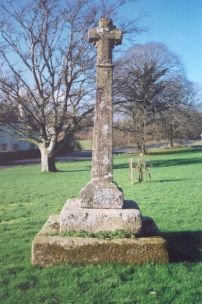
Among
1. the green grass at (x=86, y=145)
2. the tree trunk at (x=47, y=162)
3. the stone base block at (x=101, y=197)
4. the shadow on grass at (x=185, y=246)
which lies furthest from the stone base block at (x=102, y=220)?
the green grass at (x=86, y=145)

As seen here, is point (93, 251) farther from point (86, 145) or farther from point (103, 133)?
point (86, 145)

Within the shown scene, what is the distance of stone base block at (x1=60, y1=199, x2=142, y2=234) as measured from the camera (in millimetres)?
6316

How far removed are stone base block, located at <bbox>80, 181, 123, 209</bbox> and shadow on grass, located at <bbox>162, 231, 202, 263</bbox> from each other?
1199mm

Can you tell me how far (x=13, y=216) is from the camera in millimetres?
11258

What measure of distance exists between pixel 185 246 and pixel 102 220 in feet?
5.73

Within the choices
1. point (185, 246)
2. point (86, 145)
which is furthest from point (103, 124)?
point (86, 145)

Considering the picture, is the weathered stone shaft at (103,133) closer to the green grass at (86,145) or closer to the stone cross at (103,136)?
the stone cross at (103,136)

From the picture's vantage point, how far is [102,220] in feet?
20.8

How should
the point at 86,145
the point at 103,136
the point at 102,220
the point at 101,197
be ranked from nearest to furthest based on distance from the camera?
1. the point at 102,220
2. the point at 101,197
3. the point at 103,136
4. the point at 86,145

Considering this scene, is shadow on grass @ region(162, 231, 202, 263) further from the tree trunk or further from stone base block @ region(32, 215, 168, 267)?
the tree trunk

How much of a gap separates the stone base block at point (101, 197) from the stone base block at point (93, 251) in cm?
63

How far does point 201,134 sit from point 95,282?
220ft

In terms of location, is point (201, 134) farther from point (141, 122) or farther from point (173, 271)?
point (173, 271)

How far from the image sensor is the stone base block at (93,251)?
602cm
